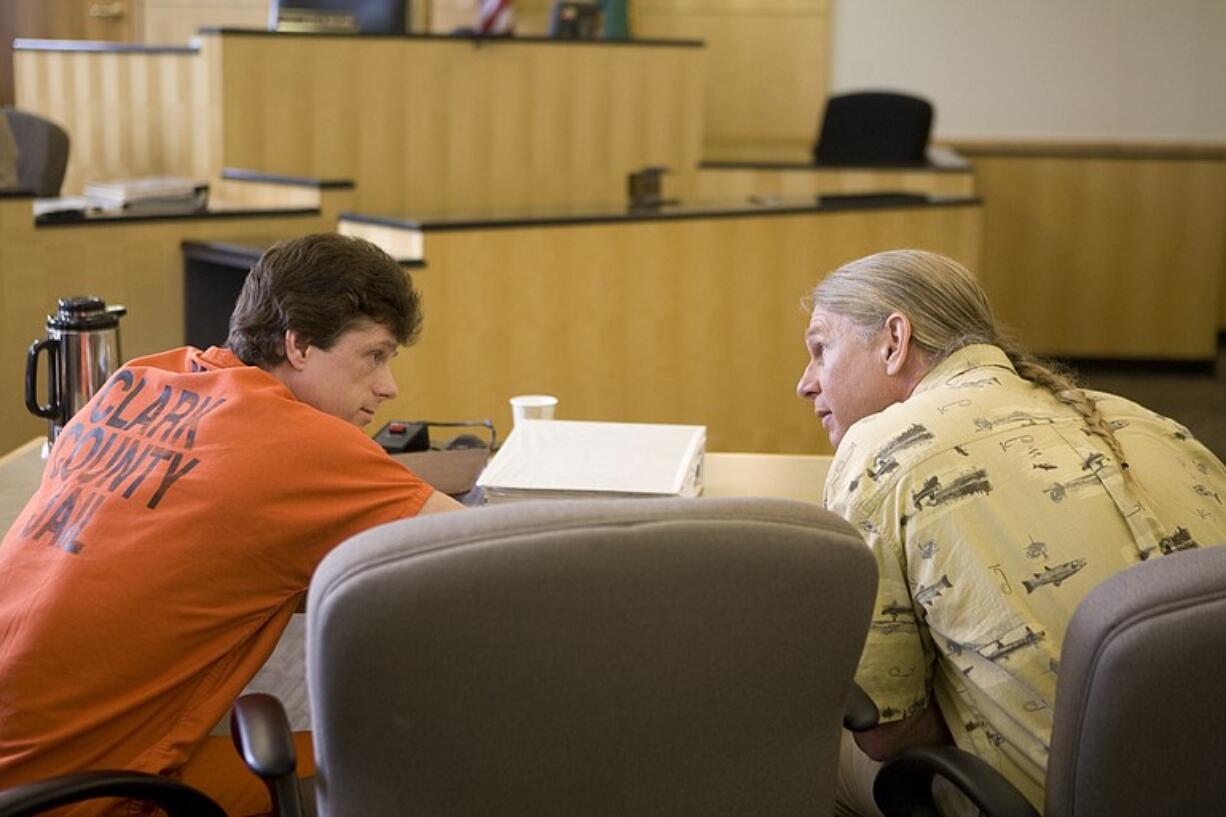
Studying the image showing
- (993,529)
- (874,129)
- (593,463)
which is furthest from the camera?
(874,129)

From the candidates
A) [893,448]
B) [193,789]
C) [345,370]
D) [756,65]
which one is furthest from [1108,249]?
[193,789]

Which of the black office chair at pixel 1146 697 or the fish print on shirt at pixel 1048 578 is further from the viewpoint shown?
the fish print on shirt at pixel 1048 578

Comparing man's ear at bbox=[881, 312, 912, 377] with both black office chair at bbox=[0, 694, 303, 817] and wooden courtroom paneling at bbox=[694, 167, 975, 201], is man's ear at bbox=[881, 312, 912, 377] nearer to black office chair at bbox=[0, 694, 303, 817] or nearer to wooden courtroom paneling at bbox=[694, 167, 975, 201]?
black office chair at bbox=[0, 694, 303, 817]

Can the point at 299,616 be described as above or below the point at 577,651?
below

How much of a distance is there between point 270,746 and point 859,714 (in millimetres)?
579

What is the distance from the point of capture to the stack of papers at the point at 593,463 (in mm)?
2059

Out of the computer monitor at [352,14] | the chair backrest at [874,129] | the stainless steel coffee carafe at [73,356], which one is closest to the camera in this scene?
the stainless steel coffee carafe at [73,356]

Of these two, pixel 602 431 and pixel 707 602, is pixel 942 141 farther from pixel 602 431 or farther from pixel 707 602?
pixel 707 602

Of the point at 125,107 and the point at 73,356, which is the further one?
the point at 125,107

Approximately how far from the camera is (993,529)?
1687 millimetres

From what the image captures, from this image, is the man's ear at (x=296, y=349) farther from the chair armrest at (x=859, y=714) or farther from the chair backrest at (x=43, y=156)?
the chair backrest at (x=43, y=156)

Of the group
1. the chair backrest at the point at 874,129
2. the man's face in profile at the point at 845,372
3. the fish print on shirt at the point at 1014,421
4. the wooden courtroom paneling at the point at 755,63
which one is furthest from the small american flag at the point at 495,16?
the fish print on shirt at the point at 1014,421

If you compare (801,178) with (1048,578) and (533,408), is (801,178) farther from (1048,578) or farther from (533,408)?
(1048,578)

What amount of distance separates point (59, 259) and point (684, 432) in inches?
103
